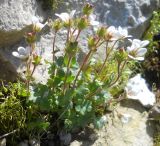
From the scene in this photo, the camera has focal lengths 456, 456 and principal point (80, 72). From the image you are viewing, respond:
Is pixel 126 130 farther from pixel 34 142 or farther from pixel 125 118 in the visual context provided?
pixel 34 142

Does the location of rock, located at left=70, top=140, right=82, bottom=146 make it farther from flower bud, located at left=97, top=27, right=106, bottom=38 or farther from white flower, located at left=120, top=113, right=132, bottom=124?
flower bud, located at left=97, top=27, right=106, bottom=38

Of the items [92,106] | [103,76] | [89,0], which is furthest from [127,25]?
[92,106]

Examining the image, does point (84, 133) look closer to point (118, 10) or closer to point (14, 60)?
point (14, 60)

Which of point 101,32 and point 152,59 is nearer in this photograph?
point 101,32

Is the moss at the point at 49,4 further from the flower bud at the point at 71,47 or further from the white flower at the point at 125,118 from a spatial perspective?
the white flower at the point at 125,118

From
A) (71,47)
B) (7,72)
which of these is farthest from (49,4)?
(71,47)

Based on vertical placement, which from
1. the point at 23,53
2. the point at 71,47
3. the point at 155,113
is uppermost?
the point at 71,47

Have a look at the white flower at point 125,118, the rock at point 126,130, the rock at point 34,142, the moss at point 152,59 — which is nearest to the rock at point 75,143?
the rock at point 126,130

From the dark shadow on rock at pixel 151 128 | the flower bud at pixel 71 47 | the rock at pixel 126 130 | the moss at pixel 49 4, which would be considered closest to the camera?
the flower bud at pixel 71 47
